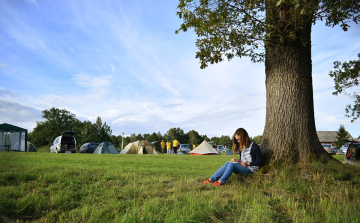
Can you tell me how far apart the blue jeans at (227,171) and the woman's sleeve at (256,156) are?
0.22 metres

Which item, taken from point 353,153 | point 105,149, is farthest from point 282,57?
point 105,149

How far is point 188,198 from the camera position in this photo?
4215 millimetres

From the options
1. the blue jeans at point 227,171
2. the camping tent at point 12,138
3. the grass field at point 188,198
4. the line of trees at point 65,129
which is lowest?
the grass field at point 188,198

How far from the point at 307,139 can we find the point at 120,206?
4.35 meters

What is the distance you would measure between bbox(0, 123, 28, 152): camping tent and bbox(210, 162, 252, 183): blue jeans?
2643cm

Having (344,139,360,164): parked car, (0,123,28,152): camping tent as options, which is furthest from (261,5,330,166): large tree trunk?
(0,123,28,152): camping tent

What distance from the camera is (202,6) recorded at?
6406 millimetres

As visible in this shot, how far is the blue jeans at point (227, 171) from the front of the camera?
213 inches

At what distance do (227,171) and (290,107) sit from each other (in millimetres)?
2142

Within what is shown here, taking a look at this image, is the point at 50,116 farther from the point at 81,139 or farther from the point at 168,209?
the point at 168,209

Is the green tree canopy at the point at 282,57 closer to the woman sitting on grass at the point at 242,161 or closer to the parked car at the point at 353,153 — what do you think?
the woman sitting on grass at the point at 242,161

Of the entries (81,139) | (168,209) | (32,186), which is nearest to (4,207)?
(32,186)

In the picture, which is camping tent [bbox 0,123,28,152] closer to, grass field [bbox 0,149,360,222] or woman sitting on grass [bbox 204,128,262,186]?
grass field [bbox 0,149,360,222]

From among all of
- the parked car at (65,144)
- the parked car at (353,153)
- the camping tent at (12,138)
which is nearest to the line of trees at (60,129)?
the camping tent at (12,138)
